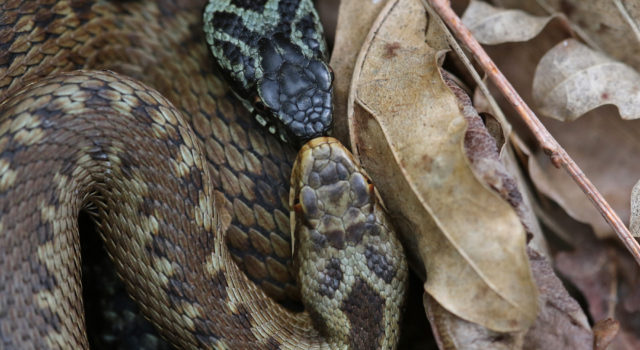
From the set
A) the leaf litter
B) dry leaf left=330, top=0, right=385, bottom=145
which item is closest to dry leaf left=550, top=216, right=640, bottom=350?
the leaf litter

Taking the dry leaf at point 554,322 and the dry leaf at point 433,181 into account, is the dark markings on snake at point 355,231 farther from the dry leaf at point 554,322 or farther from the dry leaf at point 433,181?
the dry leaf at point 554,322

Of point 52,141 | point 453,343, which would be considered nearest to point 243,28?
point 52,141

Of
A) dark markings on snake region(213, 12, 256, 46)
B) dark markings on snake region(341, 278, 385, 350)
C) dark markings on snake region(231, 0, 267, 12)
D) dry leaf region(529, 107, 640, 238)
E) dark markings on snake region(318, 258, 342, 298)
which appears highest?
dark markings on snake region(231, 0, 267, 12)

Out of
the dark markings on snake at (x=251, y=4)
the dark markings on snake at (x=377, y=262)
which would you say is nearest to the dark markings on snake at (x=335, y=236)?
the dark markings on snake at (x=377, y=262)

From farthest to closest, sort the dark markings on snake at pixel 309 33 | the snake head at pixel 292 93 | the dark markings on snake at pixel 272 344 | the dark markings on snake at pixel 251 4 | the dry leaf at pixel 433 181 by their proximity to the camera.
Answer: the dark markings on snake at pixel 251 4 < the dark markings on snake at pixel 309 33 < the snake head at pixel 292 93 < the dark markings on snake at pixel 272 344 < the dry leaf at pixel 433 181

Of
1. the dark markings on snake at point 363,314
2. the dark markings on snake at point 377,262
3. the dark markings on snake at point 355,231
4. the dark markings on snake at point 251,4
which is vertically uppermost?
the dark markings on snake at point 251,4

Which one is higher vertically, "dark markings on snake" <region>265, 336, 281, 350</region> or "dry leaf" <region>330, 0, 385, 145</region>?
"dry leaf" <region>330, 0, 385, 145</region>

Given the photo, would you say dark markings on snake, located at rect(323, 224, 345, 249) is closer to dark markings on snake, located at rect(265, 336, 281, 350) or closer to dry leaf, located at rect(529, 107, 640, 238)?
dark markings on snake, located at rect(265, 336, 281, 350)

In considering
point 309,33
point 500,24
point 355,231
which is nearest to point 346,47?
point 309,33
